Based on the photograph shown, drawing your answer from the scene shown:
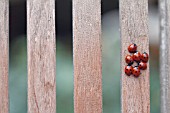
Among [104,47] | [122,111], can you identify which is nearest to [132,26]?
[104,47]

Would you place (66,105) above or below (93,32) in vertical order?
below

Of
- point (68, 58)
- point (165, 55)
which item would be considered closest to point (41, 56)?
point (68, 58)

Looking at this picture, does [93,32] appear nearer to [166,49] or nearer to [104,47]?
[104,47]

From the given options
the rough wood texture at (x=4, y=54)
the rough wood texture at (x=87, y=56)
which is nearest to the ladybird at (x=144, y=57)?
the rough wood texture at (x=87, y=56)

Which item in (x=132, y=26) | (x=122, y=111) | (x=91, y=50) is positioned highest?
(x=132, y=26)

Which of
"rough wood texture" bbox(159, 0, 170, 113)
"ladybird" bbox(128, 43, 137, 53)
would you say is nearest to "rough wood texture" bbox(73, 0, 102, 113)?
"ladybird" bbox(128, 43, 137, 53)

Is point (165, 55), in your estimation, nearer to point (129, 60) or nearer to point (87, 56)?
point (129, 60)
